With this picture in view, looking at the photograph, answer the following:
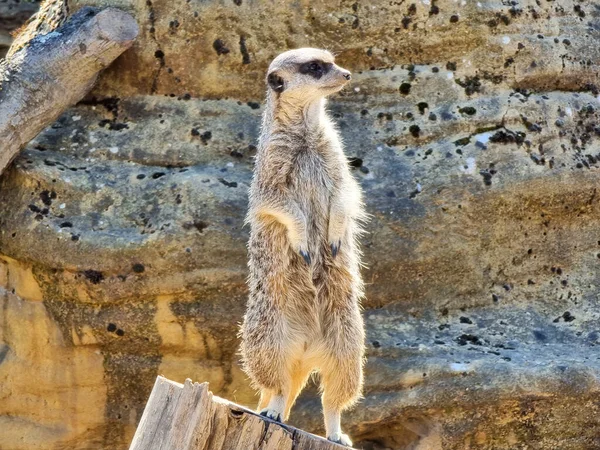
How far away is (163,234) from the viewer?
675cm

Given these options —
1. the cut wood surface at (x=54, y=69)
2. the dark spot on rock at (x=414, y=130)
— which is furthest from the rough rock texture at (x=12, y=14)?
the dark spot on rock at (x=414, y=130)

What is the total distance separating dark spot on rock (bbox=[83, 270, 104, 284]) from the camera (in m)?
6.72

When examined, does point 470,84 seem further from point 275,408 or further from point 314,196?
point 275,408

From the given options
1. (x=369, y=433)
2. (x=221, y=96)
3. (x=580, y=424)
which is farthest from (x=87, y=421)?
(x=580, y=424)

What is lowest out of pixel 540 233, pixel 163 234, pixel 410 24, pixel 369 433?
pixel 369 433

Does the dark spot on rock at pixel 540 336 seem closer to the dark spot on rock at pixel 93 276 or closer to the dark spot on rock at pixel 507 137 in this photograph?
the dark spot on rock at pixel 507 137

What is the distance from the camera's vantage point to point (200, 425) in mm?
4445

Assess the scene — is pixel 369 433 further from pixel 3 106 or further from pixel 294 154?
pixel 3 106

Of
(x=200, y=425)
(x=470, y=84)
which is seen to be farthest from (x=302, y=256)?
(x=470, y=84)

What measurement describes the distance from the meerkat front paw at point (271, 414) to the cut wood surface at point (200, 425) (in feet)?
1.71

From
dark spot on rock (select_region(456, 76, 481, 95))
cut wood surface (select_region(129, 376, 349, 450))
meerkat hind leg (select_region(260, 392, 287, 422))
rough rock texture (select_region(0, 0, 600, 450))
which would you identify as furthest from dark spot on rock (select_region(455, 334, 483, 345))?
cut wood surface (select_region(129, 376, 349, 450))

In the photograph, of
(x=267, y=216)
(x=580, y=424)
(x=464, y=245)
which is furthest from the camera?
(x=464, y=245)

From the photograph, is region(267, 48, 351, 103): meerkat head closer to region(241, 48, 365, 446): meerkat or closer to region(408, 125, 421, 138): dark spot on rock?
region(241, 48, 365, 446): meerkat

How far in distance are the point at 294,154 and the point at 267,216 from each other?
0.35 meters
